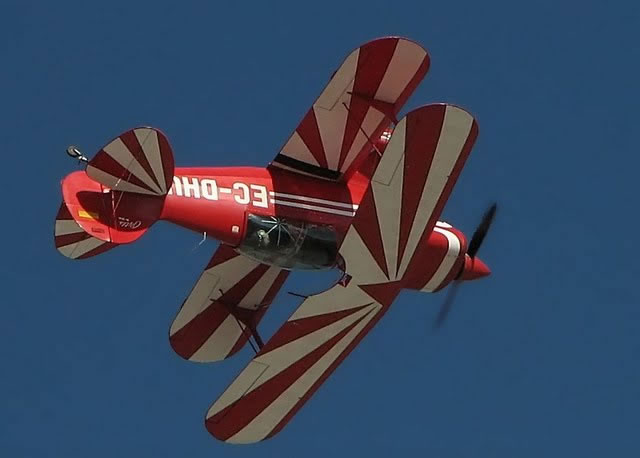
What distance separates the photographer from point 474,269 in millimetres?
22828

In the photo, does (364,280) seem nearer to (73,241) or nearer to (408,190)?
(408,190)

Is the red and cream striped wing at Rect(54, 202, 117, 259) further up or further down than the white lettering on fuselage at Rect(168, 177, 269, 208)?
further down

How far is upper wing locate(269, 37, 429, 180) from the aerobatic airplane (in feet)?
0.06

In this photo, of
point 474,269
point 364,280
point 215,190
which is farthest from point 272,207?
point 474,269

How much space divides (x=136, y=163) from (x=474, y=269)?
17.9ft

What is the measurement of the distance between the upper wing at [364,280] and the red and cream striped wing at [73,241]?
7.98 ft

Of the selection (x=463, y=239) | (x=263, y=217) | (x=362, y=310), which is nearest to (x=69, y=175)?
(x=263, y=217)

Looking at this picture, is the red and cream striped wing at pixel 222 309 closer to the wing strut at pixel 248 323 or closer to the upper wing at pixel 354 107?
the wing strut at pixel 248 323

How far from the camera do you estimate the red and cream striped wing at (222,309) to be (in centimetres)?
2288

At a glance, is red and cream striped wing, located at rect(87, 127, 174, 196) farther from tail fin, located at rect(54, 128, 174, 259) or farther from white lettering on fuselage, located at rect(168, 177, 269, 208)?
white lettering on fuselage, located at rect(168, 177, 269, 208)

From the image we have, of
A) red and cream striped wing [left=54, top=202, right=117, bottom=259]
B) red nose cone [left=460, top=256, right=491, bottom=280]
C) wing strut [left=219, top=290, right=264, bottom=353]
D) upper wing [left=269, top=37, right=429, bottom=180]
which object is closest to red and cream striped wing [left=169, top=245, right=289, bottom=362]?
wing strut [left=219, top=290, right=264, bottom=353]

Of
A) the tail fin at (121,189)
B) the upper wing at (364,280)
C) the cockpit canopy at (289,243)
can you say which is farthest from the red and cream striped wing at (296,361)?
the tail fin at (121,189)

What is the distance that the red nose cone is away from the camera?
22719 mm

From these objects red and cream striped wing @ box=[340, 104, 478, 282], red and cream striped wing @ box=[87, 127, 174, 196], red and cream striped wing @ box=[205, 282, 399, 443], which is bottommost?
red and cream striped wing @ box=[205, 282, 399, 443]
